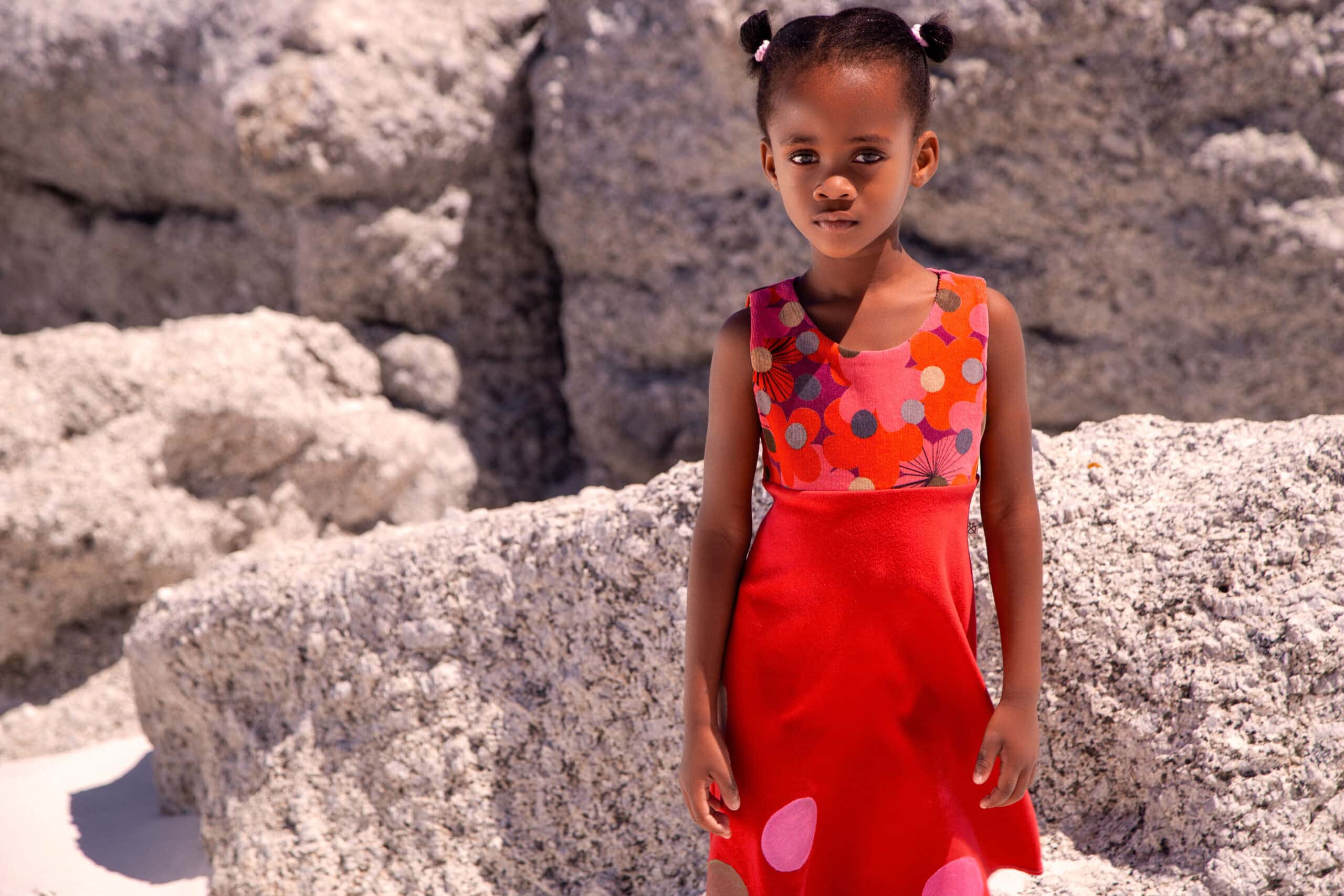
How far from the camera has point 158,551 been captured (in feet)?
10.0

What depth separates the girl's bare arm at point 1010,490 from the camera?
120 cm

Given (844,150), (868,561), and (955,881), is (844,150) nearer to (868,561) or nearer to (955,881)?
(868,561)

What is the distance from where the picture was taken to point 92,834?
7.06ft

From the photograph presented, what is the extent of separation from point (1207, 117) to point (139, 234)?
330 centimetres

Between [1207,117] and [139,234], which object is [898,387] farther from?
[139,234]

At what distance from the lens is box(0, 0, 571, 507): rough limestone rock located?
3.32 m

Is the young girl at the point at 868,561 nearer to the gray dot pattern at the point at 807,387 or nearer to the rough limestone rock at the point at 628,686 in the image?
the gray dot pattern at the point at 807,387

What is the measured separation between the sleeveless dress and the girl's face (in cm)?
12

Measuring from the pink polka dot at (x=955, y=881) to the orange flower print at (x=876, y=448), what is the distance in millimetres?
381

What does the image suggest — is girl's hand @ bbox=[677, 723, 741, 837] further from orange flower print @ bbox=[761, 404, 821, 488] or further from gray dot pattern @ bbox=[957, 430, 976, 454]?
gray dot pattern @ bbox=[957, 430, 976, 454]

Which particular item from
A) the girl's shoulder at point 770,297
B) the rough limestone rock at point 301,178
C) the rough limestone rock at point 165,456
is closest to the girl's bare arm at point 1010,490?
the girl's shoulder at point 770,297

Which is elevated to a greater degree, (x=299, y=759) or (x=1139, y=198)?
(x=1139, y=198)

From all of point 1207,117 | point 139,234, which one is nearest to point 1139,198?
point 1207,117

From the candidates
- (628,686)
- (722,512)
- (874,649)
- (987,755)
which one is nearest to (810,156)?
(722,512)
